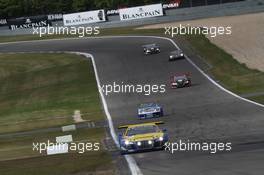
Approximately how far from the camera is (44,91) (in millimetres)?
62531

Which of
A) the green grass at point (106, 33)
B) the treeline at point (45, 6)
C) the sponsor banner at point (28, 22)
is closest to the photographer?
the green grass at point (106, 33)

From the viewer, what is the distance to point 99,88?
59.4 meters

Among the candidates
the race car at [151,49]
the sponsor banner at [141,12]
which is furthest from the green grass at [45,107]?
the sponsor banner at [141,12]

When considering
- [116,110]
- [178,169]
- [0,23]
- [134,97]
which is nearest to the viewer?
[178,169]

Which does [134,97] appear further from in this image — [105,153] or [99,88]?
[105,153]

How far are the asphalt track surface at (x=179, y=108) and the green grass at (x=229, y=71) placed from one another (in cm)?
159

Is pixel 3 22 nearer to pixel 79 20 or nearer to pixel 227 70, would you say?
pixel 79 20

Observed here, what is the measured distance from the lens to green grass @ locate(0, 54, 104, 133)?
48656 millimetres

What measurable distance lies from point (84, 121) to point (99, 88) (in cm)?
1515

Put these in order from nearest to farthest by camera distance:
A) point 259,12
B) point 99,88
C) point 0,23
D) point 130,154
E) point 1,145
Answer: point 130,154
point 1,145
point 99,88
point 259,12
point 0,23

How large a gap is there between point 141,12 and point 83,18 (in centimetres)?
814

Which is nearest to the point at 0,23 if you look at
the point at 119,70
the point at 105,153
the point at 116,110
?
the point at 119,70

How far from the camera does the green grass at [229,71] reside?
170 ft

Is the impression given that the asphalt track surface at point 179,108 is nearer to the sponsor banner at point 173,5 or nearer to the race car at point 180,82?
the race car at point 180,82
